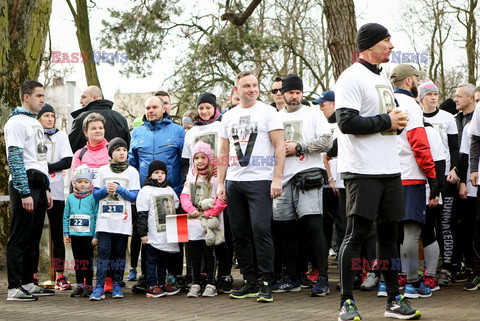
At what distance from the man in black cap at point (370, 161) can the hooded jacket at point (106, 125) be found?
155 inches

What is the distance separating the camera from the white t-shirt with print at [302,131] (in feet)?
21.8

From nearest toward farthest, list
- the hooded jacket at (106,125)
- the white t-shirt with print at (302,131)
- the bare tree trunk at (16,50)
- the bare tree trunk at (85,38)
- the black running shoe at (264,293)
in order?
the black running shoe at (264,293) < the white t-shirt with print at (302,131) < the hooded jacket at (106,125) < the bare tree trunk at (16,50) < the bare tree trunk at (85,38)

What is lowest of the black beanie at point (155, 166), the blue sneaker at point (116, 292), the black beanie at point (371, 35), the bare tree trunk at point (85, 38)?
the blue sneaker at point (116, 292)

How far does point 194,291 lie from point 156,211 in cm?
99

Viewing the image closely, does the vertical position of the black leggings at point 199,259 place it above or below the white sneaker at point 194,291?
above

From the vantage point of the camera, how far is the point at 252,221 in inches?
243

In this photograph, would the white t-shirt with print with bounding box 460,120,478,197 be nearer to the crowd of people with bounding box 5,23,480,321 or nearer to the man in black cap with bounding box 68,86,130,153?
the crowd of people with bounding box 5,23,480,321

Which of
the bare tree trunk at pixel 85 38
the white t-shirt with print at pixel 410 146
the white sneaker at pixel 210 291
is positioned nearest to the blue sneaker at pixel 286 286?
the white sneaker at pixel 210 291

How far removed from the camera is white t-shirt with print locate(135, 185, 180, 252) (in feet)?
22.6

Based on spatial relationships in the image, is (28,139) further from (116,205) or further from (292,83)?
(292,83)

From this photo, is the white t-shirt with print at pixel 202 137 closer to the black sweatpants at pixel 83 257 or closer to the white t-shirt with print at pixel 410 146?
the black sweatpants at pixel 83 257

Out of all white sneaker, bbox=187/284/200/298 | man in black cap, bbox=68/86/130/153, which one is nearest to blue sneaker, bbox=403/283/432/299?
white sneaker, bbox=187/284/200/298

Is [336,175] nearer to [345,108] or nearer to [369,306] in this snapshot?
[369,306]

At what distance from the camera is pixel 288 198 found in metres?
6.62
